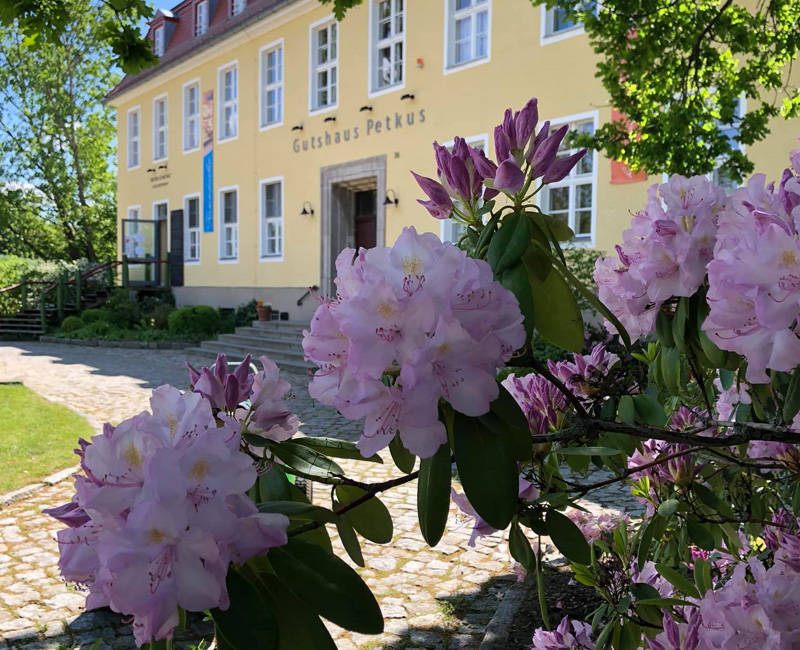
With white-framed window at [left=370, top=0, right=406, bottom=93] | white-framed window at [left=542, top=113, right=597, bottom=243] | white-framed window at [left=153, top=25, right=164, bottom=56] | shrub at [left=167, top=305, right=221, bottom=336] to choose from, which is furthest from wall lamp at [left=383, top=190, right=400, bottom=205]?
white-framed window at [left=153, top=25, right=164, bottom=56]

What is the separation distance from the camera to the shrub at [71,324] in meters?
20.8

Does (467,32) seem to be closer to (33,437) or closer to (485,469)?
(33,437)

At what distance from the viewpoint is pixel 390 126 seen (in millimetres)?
15203

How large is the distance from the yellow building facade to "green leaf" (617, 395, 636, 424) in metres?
8.98

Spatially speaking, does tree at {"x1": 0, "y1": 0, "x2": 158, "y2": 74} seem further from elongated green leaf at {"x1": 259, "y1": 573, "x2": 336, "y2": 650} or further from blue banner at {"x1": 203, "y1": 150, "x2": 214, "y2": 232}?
blue banner at {"x1": 203, "y1": 150, "x2": 214, "y2": 232}

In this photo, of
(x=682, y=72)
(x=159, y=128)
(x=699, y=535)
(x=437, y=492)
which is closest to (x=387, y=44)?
(x=682, y=72)

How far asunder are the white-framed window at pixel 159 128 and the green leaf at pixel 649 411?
77.5 ft

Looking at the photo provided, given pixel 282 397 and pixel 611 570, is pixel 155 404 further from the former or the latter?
pixel 611 570

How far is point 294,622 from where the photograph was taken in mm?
802

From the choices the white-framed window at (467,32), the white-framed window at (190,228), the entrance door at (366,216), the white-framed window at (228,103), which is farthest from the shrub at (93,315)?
the white-framed window at (467,32)

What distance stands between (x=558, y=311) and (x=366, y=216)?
1612 centimetres

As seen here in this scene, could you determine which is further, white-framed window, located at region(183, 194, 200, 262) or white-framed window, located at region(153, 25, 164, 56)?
white-framed window, located at region(153, 25, 164, 56)

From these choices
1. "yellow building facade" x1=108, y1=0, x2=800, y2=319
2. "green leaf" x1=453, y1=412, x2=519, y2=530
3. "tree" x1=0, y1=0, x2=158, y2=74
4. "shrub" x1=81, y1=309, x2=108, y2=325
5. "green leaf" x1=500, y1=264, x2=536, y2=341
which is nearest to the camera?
"green leaf" x1=453, y1=412, x2=519, y2=530

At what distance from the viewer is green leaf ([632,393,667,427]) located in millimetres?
1592
